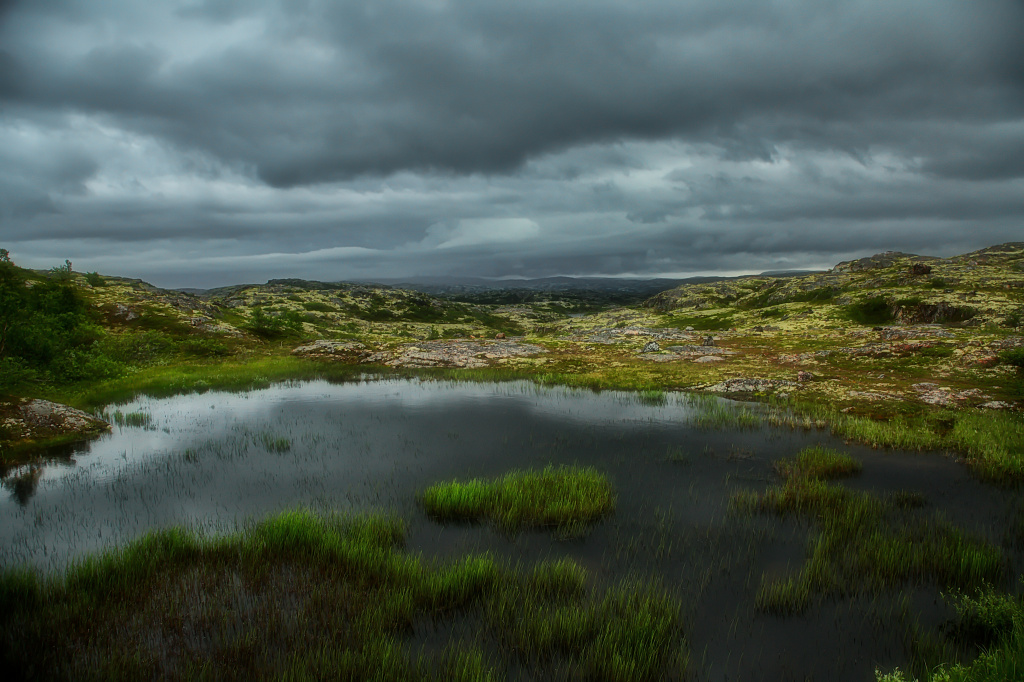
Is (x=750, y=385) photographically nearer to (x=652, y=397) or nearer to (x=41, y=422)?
(x=652, y=397)

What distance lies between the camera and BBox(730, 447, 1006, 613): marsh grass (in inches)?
456

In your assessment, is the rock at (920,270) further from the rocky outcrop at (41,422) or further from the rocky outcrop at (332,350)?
the rocky outcrop at (41,422)

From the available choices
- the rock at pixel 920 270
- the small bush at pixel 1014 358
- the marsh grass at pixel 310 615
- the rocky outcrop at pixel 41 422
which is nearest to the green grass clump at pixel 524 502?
the marsh grass at pixel 310 615

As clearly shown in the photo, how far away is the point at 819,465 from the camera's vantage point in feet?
65.4

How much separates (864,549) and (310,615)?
A: 15558 mm

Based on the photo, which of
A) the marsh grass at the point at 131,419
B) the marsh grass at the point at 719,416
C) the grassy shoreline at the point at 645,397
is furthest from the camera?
the marsh grass at the point at 719,416

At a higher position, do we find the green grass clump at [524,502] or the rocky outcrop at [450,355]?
the rocky outcrop at [450,355]

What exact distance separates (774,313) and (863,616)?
146517 millimetres

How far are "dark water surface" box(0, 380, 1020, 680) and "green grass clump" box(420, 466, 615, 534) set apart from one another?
0.66 meters

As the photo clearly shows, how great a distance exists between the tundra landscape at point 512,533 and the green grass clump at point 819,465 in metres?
0.18

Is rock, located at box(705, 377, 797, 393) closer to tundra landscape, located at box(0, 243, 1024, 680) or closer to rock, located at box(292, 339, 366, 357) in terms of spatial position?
tundra landscape, located at box(0, 243, 1024, 680)

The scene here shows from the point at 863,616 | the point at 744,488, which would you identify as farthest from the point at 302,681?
the point at 744,488

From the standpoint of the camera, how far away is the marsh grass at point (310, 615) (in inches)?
332

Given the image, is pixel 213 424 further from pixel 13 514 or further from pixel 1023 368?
pixel 1023 368
